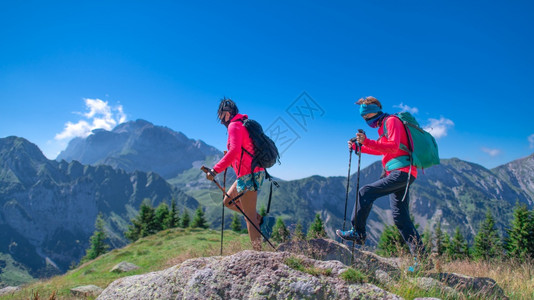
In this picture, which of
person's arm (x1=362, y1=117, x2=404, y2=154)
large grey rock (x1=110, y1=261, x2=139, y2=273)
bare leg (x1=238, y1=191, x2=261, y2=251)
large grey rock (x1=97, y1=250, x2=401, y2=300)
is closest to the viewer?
large grey rock (x1=97, y1=250, x2=401, y2=300)

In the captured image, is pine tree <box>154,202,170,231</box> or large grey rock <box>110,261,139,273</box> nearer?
large grey rock <box>110,261,139,273</box>

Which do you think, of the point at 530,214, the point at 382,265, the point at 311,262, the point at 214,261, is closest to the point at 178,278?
the point at 214,261

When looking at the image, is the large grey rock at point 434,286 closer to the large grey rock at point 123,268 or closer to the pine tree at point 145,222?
the large grey rock at point 123,268

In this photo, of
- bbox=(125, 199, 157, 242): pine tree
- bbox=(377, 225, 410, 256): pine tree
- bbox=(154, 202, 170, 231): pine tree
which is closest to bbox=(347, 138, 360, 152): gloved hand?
bbox=(377, 225, 410, 256): pine tree

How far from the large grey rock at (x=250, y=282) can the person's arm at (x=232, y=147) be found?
1.69 m

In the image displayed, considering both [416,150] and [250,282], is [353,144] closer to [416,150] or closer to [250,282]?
[416,150]

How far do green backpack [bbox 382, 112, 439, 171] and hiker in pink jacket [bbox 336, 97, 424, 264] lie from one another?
42 millimetres

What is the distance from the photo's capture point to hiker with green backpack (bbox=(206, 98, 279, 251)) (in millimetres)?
5465

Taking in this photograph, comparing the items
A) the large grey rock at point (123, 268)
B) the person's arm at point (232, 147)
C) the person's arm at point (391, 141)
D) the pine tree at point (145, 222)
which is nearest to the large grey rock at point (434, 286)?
the person's arm at point (391, 141)

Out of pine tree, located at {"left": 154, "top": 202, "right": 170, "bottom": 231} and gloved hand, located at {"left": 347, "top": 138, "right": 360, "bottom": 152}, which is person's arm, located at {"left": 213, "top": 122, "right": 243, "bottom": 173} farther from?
pine tree, located at {"left": 154, "top": 202, "right": 170, "bottom": 231}

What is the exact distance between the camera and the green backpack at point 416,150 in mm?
4789

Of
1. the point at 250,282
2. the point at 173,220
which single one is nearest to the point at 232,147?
the point at 250,282

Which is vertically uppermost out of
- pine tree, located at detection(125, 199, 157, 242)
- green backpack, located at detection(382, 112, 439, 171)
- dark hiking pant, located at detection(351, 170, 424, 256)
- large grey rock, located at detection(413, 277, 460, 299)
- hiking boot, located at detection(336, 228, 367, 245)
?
green backpack, located at detection(382, 112, 439, 171)

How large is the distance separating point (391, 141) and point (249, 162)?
2627 mm
